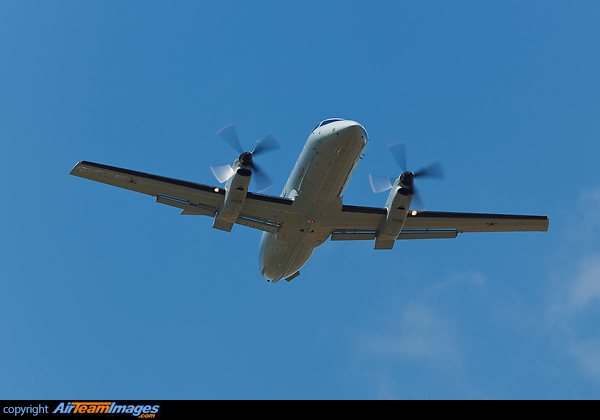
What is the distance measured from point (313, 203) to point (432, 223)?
20.3ft

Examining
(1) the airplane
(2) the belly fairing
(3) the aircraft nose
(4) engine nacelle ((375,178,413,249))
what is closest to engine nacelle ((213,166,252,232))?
(1) the airplane

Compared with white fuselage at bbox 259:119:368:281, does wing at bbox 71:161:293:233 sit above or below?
below

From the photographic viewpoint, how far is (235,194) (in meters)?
21.4

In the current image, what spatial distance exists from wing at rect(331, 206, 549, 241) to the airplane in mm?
45

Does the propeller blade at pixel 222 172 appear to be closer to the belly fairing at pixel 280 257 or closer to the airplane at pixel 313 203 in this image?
the airplane at pixel 313 203

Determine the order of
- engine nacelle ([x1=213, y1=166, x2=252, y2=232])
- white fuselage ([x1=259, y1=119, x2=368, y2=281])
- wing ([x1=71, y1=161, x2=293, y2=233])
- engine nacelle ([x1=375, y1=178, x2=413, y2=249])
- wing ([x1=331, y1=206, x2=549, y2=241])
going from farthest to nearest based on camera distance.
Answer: wing ([x1=331, y1=206, x2=549, y2=241])
engine nacelle ([x1=375, y1=178, x2=413, y2=249])
engine nacelle ([x1=213, y1=166, x2=252, y2=232])
wing ([x1=71, y1=161, x2=293, y2=233])
white fuselage ([x1=259, y1=119, x2=368, y2=281])

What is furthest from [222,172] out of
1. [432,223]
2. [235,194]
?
[432,223]

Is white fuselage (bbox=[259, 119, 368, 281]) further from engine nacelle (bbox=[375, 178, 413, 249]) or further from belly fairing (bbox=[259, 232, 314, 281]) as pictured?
engine nacelle (bbox=[375, 178, 413, 249])

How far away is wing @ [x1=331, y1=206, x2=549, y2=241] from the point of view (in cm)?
2389
